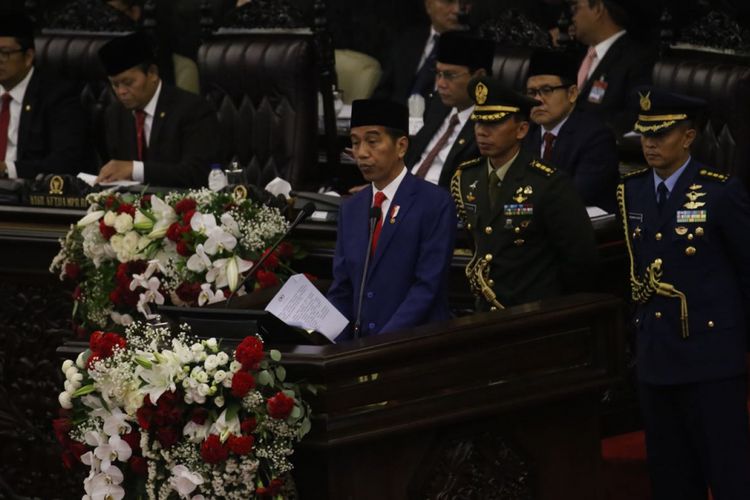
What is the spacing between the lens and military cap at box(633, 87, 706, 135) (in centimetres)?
394

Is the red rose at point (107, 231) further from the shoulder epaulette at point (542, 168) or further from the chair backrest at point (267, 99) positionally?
the chair backrest at point (267, 99)

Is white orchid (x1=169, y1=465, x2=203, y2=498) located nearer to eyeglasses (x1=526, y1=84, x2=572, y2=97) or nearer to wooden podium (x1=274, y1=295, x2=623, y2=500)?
wooden podium (x1=274, y1=295, x2=623, y2=500)

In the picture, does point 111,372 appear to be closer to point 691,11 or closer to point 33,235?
point 33,235

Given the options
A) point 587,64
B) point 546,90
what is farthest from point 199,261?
point 587,64

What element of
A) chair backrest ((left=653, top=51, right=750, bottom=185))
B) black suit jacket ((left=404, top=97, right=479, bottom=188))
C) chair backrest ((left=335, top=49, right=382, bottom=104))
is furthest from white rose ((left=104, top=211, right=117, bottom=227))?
chair backrest ((left=335, top=49, right=382, bottom=104))

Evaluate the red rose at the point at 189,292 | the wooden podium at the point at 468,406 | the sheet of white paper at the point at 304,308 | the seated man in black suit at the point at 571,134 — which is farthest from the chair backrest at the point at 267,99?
the wooden podium at the point at 468,406

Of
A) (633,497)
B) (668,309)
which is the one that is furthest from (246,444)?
(633,497)

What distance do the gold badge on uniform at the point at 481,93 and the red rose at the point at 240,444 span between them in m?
1.49

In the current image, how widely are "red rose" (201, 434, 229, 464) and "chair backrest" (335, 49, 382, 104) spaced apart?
4.58m

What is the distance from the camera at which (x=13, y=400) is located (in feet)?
17.2

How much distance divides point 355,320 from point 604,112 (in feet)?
9.32

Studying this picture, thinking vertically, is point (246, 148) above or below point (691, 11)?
below

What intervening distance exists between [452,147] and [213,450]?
238 cm

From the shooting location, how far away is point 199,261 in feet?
15.1
